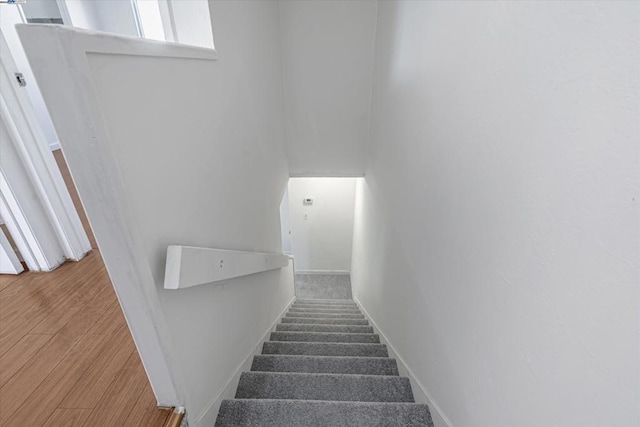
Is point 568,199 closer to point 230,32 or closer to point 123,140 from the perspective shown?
point 123,140

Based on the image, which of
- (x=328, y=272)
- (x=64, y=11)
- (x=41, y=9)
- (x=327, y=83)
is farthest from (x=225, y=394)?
(x=64, y=11)

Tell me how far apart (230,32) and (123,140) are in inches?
41.6

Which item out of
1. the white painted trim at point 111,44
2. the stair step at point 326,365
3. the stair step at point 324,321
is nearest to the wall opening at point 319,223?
the stair step at point 324,321

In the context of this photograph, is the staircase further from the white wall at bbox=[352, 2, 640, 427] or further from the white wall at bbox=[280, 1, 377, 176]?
the white wall at bbox=[280, 1, 377, 176]

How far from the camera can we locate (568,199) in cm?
53

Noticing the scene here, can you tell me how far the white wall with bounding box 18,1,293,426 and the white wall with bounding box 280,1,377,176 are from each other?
1.10 meters

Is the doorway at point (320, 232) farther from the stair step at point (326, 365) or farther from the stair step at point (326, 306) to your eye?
the stair step at point (326, 365)

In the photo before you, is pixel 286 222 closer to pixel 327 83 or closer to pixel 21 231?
pixel 327 83

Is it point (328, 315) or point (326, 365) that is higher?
point (326, 365)

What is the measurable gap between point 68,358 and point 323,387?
111 cm

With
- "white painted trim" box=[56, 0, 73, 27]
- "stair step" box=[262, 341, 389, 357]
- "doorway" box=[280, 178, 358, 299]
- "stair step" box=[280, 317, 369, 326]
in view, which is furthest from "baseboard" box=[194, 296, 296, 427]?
"white painted trim" box=[56, 0, 73, 27]

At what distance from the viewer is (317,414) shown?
123 centimetres

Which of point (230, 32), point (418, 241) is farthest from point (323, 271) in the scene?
point (230, 32)

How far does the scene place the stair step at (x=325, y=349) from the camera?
2062 millimetres
